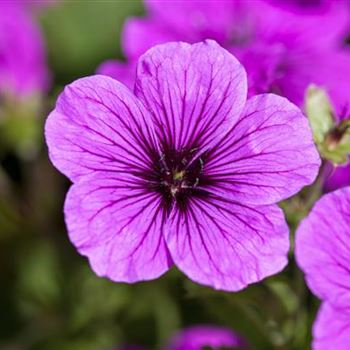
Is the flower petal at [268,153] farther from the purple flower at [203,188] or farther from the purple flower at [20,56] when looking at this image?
the purple flower at [20,56]

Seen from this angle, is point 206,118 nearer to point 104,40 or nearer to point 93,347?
point 93,347

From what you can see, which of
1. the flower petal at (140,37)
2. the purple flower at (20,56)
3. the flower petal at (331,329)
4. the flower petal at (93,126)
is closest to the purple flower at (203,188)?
the flower petal at (93,126)

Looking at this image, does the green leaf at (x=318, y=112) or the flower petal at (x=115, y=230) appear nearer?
the flower petal at (x=115, y=230)

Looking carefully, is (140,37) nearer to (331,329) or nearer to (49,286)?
(49,286)

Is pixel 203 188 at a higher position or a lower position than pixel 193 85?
lower

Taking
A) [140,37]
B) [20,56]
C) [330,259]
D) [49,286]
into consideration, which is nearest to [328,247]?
[330,259]

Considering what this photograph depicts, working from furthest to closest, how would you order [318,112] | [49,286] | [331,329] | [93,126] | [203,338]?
A: [49,286]
[203,338]
[318,112]
[93,126]
[331,329]

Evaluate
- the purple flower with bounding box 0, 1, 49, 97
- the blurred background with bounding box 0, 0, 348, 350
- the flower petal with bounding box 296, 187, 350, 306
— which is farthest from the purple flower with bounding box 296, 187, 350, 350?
the purple flower with bounding box 0, 1, 49, 97
